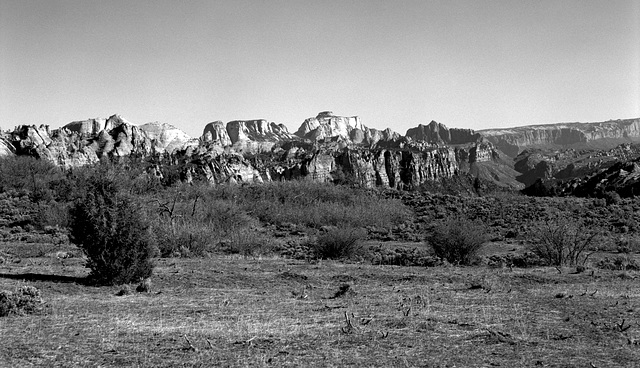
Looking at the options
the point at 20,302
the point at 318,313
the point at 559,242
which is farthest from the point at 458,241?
the point at 20,302

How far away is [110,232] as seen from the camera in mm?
15344

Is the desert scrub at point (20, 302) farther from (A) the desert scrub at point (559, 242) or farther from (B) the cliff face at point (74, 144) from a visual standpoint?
(B) the cliff face at point (74, 144)

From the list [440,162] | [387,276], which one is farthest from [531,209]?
[440,162]

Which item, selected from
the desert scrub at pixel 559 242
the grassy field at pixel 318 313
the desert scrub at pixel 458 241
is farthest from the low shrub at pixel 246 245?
the desert scrub at pixel 559 242

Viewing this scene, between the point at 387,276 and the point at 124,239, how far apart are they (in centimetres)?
863

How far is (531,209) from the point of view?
175 ft

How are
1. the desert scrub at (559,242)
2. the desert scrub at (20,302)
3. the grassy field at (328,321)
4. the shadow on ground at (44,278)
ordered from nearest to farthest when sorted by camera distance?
the grassy field at (328,321) → the desert scrub at (20,302) → the shadow on ground at (44,278) → the desert scrub at (559,242)

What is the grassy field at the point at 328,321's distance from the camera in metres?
7.73

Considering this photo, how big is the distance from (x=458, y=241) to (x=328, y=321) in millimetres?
14649

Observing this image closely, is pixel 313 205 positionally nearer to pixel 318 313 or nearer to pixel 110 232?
pixel 110 232

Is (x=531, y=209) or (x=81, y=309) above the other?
(x=81, y=309)

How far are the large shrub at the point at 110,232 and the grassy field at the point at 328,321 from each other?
76 cm

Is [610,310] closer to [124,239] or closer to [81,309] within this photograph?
[81,309]

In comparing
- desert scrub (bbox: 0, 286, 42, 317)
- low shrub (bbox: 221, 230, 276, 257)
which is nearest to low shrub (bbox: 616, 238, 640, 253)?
low shrub (bbox: 221, 230, 276, 257)
